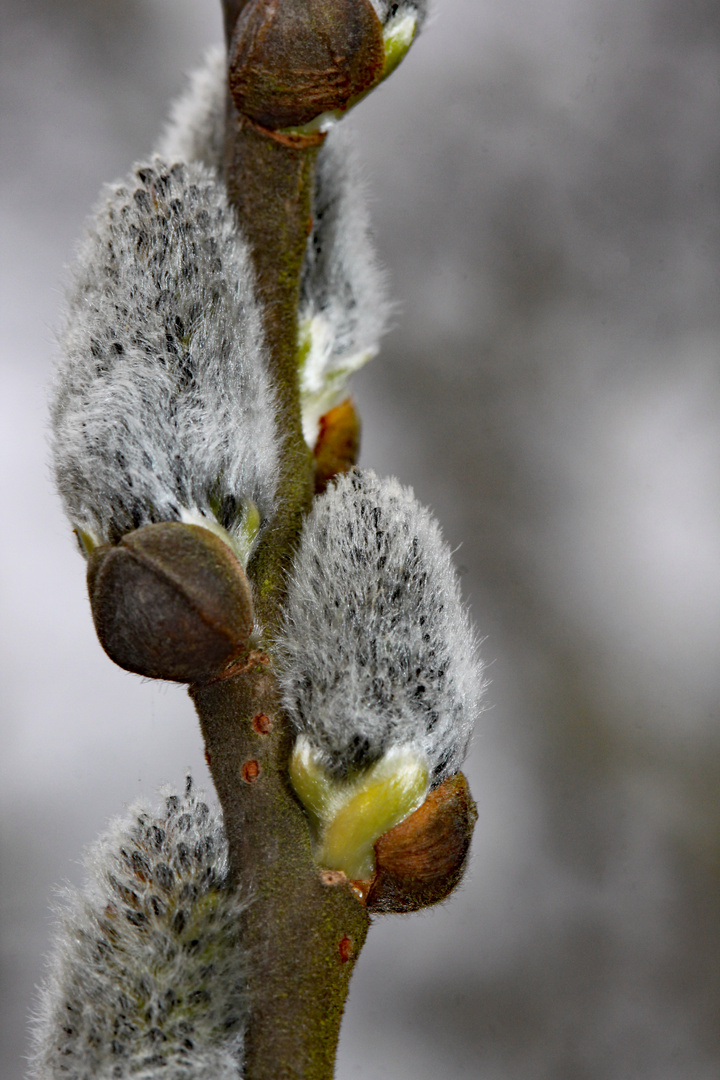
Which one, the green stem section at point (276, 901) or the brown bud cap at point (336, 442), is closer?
the green stem section at point (276, 901)

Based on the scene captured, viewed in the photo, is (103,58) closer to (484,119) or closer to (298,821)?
(484,119)

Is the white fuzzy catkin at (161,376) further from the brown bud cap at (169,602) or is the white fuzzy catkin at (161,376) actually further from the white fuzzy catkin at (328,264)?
the white fuzzy catkin at (328,264)

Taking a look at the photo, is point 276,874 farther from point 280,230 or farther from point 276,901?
point 280,230

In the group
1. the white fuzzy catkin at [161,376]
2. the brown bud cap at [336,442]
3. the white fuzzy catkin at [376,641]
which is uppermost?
the brown bud cap at [336,442]

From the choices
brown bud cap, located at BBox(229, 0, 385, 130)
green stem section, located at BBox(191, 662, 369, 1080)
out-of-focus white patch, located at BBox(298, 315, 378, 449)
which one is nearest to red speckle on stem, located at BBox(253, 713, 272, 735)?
green stem section, located at BBox(191, 662, 369, 1080)

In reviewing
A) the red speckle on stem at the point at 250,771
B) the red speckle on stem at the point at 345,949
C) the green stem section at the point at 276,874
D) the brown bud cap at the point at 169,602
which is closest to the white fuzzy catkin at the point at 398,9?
the green stem section at the point at 276,874
